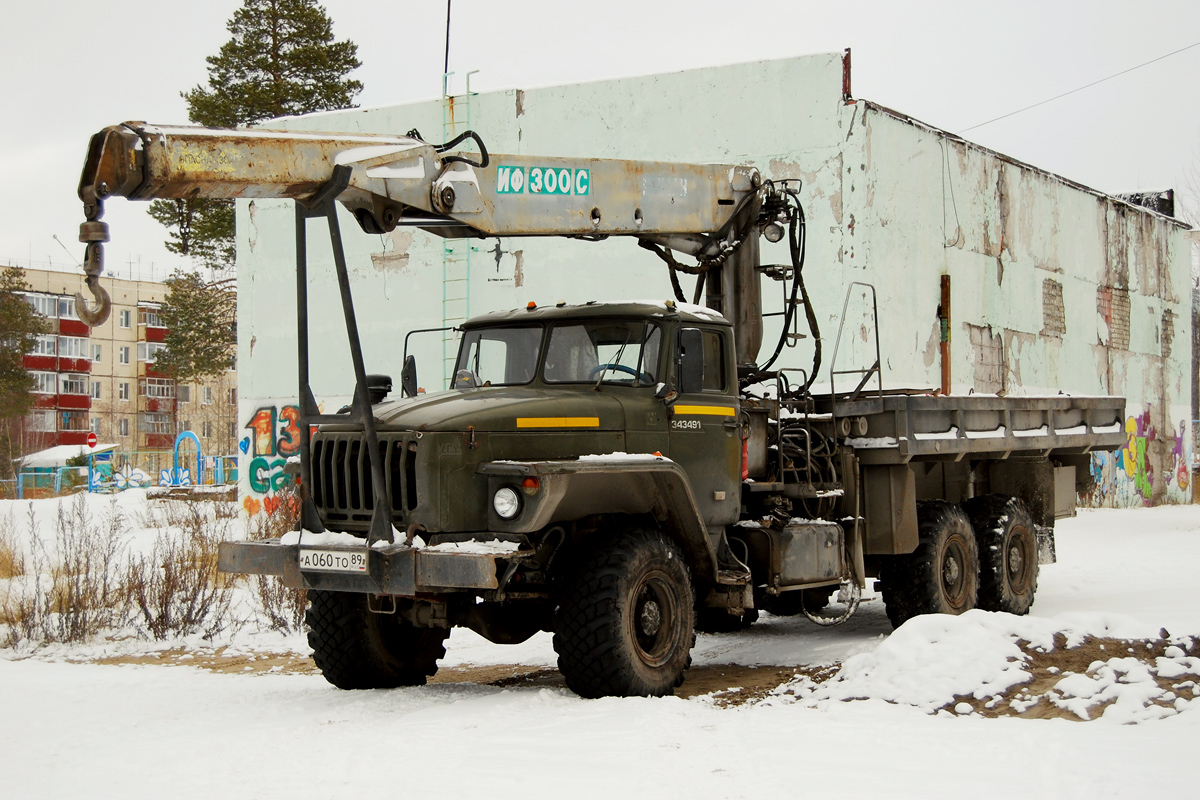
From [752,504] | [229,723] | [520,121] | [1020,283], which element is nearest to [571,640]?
[229,723]

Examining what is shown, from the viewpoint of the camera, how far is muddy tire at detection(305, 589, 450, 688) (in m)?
8.49

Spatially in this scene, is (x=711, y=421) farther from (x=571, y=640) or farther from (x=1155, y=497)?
(x=1155, y=497)

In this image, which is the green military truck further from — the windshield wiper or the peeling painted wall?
the peeling painted wall

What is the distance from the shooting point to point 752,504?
400 inches

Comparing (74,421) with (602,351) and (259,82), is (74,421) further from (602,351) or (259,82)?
(602,351)

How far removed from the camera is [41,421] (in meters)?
68.7

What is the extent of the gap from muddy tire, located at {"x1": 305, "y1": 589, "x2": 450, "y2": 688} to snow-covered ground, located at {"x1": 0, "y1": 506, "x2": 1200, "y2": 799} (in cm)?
24

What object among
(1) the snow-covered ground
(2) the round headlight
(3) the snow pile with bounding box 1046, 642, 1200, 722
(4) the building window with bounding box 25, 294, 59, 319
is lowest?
(1) the snow-covered ground

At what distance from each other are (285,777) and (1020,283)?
704 inches

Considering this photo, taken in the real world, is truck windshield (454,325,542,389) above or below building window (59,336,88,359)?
below

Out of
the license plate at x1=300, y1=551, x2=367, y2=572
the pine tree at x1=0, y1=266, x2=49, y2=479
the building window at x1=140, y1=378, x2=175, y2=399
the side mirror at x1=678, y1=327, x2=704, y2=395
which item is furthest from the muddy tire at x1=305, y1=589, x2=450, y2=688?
the building window at x1=140, y1=378, x2=175, y2=399

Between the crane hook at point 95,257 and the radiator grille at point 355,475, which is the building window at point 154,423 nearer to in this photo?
the radiator grille at point 355,475

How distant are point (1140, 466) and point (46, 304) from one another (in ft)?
194

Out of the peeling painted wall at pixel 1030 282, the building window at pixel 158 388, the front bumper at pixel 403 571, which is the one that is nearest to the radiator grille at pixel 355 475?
the front bumper at pixel 403 571
